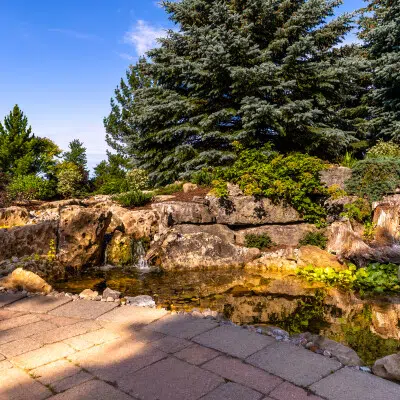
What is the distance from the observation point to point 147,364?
2.69 m

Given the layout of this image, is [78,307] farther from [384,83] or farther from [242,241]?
[384,83]

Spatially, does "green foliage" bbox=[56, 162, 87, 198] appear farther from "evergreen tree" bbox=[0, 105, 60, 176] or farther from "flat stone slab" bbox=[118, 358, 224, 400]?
"flat stone slab" bbox=[118, 358, 224, 400]

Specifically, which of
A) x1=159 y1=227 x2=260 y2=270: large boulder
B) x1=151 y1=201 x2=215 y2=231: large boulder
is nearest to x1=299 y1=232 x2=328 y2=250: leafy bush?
x1=159 y1=227 x2=260 y2=270: large boulder

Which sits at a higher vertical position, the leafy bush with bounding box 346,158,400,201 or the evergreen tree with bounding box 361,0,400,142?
the evergreen tree with bounding box 361,0,400,142

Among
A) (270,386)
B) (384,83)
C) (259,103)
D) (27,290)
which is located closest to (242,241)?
(259,103)

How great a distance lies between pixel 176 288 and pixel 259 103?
666cm

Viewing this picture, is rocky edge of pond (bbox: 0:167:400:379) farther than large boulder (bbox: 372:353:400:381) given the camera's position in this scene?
Yes

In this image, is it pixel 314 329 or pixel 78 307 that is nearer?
pixel 78 307

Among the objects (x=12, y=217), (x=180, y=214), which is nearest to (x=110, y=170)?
(x=12, y=217)

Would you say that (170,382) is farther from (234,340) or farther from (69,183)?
(69,183)

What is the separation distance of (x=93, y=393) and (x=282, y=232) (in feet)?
25.1

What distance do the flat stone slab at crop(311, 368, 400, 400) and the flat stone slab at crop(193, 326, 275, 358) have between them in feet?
2.10

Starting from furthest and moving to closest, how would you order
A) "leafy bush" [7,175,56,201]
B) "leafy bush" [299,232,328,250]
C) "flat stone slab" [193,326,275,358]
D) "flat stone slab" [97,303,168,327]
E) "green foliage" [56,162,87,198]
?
"green foliage" [56,162,87,198] → "leafy bush" [7,175,56,201] → "leafy bush" [299,232,328,250] → "flat stone slab" [97,303,168,327] → "flat stone slab" [193,326,275,358]

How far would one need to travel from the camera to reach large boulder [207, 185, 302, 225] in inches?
370
